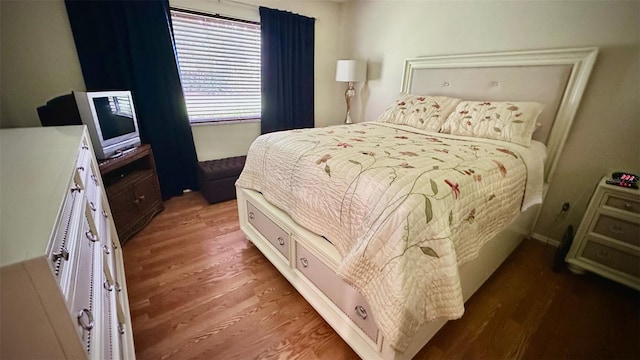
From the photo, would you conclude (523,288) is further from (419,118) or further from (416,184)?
(419,118)

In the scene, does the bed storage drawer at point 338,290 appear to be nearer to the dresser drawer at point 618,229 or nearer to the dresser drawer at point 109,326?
the dresser drawer at point 109,326

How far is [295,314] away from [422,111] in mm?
1989

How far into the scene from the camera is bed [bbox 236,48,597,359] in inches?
36.0

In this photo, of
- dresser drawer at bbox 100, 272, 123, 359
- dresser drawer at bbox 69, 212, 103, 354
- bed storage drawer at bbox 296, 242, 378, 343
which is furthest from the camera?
bed storage drawer at bbox 296, 242, 378, 343

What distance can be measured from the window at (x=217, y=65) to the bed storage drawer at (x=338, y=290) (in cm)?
213

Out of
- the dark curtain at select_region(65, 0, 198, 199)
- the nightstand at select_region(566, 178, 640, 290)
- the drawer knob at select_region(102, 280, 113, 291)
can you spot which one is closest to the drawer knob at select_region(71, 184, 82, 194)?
the drawer knob at select_region(102, 280, 113, 291)

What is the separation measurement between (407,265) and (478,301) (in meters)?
1.00

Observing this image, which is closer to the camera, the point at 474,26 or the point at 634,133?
the point at 634,133

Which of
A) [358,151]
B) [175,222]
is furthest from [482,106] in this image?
[175,222]

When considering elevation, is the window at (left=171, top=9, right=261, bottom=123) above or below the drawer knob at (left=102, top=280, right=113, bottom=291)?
above

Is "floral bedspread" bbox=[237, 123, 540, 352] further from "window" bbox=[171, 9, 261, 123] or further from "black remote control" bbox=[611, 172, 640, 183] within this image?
"window" bbox=[171, 9, 261, 123]

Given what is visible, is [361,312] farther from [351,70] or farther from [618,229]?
[351,70]

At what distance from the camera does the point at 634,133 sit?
164 centimetres

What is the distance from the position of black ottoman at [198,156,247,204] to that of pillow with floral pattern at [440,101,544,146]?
2.08 meters
